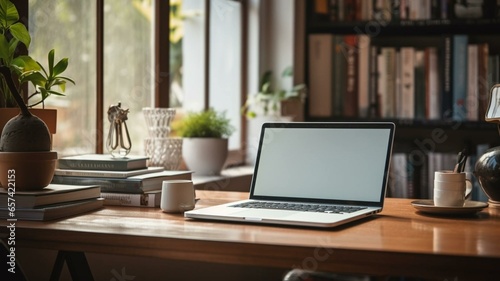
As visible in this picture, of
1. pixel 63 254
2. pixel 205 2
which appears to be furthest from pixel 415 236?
pixel 205 2

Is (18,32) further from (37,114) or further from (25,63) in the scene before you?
(37,114)

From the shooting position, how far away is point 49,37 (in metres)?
1.96

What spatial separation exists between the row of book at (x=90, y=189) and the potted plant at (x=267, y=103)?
4.02ft

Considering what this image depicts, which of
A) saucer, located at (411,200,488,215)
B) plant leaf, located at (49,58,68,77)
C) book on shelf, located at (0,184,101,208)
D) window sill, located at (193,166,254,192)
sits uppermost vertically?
plant leaf, located at (49,58,68,77)

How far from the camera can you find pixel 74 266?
1.44 m

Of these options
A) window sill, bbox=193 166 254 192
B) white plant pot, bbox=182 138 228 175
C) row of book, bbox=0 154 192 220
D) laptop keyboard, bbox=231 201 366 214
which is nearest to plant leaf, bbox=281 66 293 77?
window sill, bbox=193 166 254 192

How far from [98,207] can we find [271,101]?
61.6 inches

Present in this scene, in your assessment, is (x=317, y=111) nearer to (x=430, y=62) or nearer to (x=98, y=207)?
(x=430, y=62)

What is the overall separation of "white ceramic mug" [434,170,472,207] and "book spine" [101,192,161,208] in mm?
654

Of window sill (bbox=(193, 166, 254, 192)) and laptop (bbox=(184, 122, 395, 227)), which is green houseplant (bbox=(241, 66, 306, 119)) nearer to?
window sill (bbox=(193, 166, 254, 192))

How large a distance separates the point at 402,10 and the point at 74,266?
2137 millimetres

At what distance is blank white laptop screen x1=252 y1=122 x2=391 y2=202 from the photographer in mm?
1639

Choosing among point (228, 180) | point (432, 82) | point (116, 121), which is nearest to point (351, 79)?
point (432, 82)

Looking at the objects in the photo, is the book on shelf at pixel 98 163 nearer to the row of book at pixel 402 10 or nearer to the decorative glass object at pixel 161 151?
the decorative glass object at pixel 161 151
